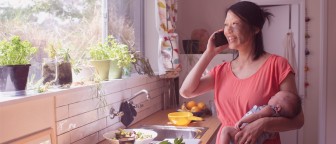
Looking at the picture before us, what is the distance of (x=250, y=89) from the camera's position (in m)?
1.42

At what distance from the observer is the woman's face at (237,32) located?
1.46 metres

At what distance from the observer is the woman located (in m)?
1.31

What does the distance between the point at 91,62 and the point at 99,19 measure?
408 millimetres

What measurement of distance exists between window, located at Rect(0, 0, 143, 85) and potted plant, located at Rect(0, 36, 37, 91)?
0.63 feet

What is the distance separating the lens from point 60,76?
1782 millimetres

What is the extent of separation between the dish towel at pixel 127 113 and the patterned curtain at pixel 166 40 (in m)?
0.63

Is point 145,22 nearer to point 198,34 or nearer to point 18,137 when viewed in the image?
point 198,34

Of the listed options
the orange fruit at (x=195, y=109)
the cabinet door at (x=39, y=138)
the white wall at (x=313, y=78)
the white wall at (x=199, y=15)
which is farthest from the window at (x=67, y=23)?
the white wall at (x=313, y=78)

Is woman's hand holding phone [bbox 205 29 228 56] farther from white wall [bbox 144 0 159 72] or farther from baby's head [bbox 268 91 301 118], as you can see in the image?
white wall [bbox 144 0 159 72]

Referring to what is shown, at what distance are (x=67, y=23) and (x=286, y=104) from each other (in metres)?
1.38

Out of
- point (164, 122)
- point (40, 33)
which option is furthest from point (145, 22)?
point (40, 33)

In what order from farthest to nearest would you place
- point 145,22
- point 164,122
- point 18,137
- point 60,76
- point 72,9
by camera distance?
point 145,22 < point 164,122 < point 72,9 < point 60,76 < point 18,137

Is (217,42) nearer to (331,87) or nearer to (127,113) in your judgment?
(127,113)

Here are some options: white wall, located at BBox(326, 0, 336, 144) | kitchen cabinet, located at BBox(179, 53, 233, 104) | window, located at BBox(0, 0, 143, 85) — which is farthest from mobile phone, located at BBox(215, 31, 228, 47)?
white wall, located at BBox(326, 0, 336, 144)
